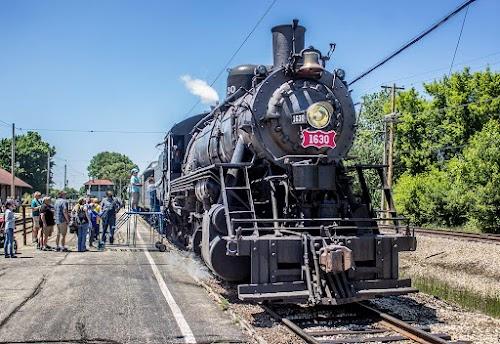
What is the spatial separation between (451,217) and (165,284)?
18.5m

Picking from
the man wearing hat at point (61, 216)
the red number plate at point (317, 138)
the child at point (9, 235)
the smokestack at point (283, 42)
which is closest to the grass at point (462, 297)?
the red number plate at point (317, 138)

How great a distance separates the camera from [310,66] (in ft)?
25.9

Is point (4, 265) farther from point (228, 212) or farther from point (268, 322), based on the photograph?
point (268, 322)

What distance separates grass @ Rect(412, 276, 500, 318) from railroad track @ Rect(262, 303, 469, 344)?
3.03 metres

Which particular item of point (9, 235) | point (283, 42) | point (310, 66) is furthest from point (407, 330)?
point (9, 235)

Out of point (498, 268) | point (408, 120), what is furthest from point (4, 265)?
point (408, 120)

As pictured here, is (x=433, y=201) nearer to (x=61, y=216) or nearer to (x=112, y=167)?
(x=61, y=216)

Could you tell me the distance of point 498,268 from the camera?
12.4 meters

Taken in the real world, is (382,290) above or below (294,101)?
below

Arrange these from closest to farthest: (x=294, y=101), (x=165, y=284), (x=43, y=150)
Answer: (x=294, y=101) < (x=165, y=284) < (x=43, y=150)

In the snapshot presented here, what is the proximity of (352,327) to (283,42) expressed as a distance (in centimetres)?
466

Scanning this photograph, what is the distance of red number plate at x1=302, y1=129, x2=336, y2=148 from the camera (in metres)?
7.67

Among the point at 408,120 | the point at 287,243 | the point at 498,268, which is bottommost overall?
the point at 498,268

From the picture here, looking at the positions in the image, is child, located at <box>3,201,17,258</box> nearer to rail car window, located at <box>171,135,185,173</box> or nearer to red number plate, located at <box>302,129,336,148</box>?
rail car window, located at <box>171,135,185,173</box>
